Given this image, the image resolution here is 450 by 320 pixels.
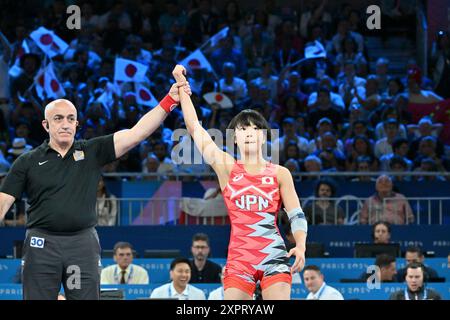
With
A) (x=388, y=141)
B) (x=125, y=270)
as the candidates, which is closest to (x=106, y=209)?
(x=125, y=270)

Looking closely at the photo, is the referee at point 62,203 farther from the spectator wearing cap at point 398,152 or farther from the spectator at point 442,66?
the spectator at point 442,66

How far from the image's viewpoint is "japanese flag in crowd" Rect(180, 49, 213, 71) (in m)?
17.3

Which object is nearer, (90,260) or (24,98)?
(90,260)

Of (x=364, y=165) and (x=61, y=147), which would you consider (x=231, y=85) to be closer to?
(x=364, y=165)

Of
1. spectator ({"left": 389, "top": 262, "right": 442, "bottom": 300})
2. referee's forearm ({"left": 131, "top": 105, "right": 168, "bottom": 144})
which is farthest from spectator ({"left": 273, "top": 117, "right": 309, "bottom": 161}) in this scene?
referee's forearm ({"left": 131, "top": 105, "right": 168, "bottom": 144})

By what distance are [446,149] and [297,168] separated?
103 inches

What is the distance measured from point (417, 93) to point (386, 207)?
3662 mm

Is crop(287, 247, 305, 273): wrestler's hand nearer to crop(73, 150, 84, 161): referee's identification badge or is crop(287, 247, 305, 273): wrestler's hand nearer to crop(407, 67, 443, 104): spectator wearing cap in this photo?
crop(73, 150, 84, 161): referee's identification badge

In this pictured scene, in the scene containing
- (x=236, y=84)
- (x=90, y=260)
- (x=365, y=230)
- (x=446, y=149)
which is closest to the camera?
(x=90, y=260)

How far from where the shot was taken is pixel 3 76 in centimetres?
1811

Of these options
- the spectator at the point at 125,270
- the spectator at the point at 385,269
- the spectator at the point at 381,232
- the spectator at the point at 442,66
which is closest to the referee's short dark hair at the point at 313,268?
the spectator at the point at 385,269

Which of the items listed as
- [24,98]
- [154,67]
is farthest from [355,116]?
[24,98]

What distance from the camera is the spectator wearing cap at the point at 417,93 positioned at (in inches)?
667

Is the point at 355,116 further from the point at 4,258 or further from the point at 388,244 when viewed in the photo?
the point at 4,258
